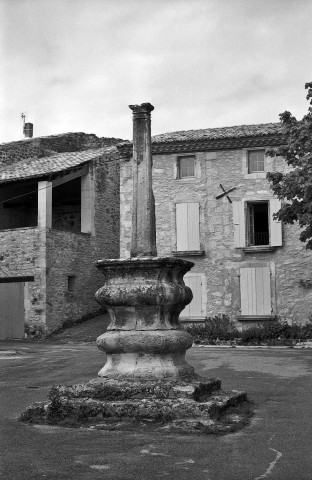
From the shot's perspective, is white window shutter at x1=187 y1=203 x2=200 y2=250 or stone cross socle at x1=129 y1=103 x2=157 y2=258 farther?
white window shutter at x1=187 y1=203 x2=200 y2=250

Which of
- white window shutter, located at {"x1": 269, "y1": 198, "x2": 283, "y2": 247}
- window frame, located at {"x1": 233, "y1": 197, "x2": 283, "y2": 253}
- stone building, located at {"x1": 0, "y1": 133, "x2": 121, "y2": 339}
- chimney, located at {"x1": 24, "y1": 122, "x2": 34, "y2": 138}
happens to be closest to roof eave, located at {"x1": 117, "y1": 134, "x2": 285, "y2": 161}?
window frame, located at {"x1": 233, "y1": 197, "x2": 283, "y2": 253}

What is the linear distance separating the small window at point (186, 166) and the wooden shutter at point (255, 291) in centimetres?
381

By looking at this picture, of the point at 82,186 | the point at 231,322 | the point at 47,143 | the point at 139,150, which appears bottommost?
the point at 231,322

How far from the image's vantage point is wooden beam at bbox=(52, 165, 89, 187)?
75.2ft

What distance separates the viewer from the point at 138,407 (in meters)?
6.14

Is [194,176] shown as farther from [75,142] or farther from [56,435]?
[56,435]

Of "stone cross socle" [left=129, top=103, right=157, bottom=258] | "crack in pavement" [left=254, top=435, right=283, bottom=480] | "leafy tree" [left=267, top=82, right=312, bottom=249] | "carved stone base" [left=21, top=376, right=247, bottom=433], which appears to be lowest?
"crack in pavement" [left=254, top=435, right=283, bottom=480]

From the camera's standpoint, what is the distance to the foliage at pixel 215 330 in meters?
20.9

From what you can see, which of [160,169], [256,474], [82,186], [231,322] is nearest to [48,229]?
[82,186]

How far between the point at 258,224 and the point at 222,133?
3411 mm

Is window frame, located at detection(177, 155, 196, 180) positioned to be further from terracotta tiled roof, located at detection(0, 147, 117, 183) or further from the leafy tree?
the leafy tree

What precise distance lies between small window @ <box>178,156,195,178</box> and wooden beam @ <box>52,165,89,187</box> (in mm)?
3661

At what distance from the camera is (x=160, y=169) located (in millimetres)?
23000

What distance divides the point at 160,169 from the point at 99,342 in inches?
651
